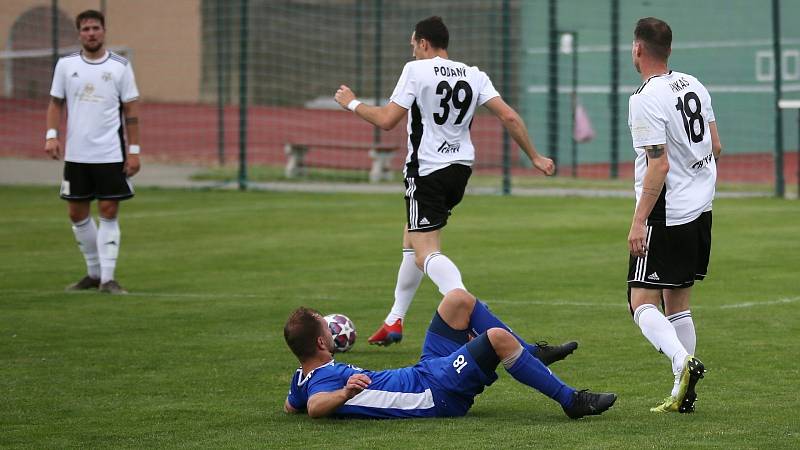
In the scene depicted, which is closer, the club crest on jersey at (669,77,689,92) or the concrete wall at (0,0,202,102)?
the club crest on jersey at (669,77,689,92)

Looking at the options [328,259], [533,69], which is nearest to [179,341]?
Answer: [328,259]

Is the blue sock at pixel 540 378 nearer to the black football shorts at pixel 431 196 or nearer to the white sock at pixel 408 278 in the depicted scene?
the black football shorts at pixel 431 196

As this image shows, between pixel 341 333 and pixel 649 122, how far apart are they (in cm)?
277

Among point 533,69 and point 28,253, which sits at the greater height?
point 533,69

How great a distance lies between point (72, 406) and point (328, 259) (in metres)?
7.10

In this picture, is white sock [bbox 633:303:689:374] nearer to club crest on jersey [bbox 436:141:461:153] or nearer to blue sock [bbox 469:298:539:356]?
blue sock [bbox 469:298:539:356]

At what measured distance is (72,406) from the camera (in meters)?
7.36

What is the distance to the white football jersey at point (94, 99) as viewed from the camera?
12.4 m

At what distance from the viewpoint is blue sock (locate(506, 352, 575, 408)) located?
670cm

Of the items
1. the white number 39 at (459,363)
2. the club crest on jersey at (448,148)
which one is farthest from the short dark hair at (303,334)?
the club crest on jersey at (448,148)

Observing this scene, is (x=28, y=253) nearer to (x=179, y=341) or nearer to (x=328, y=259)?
(x=328, y=259)

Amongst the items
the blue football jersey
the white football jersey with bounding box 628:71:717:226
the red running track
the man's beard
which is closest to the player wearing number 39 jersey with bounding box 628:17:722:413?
the white football jersey with bounding box 628:71:717:226

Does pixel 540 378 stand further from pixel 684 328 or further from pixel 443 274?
pixel 443 274

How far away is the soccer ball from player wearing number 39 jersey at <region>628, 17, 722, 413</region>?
2238 mm
